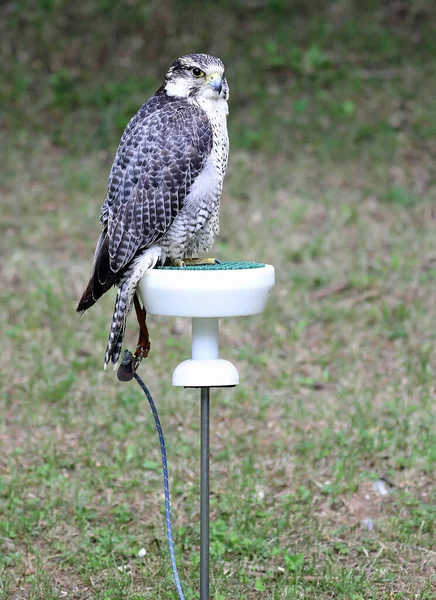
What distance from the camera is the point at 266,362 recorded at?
5.15 m

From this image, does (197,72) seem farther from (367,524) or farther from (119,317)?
(367,524)

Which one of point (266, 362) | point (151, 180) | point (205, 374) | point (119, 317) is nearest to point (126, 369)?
point (119, 317)

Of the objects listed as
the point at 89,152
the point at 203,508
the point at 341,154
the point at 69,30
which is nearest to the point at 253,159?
the point at 341,154

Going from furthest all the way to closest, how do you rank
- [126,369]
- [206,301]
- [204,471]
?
[126,369] → [204,471] → [206,301]

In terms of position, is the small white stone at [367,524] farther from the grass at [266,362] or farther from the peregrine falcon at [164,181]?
the peregrine falcon at [164,181]

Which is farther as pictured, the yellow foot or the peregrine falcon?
the yellow foot

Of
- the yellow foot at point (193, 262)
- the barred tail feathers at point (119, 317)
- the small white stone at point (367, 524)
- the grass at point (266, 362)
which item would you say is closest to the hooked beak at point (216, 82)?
the yellow foot at point (193, 262)

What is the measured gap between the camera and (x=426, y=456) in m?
4.24

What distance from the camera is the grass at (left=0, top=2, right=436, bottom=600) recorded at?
3.71 meters

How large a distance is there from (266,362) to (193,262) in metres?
1.99

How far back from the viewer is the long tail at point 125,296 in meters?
2.98

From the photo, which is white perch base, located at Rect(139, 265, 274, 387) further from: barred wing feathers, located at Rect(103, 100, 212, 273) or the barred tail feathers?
barred wing feathers, located at Rect(103, 100, 212, 273)

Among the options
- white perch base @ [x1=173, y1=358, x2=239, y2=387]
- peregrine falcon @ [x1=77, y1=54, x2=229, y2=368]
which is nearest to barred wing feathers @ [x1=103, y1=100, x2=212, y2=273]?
peregrine falcon @ [x1=77, y1=54, x2=229, y2=368]

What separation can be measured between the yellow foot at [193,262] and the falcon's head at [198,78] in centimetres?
55
